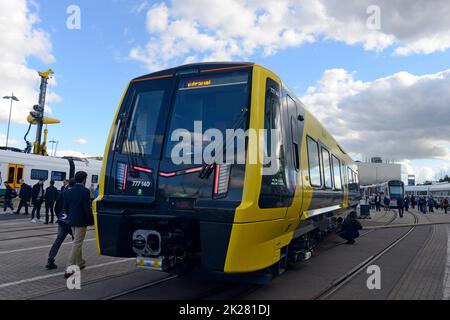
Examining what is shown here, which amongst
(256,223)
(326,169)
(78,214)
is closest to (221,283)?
(256,223)

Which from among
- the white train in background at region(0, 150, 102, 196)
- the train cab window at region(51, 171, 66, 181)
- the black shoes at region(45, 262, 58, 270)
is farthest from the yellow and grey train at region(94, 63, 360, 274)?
the train cab window at region(51, 171, 66, 181)

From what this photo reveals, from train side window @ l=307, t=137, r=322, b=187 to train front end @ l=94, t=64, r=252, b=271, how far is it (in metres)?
2.57

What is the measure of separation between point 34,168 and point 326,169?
20320mm

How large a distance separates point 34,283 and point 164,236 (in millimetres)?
2835

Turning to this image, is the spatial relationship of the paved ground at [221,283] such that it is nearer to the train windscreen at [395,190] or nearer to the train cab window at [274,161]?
the train cab window at [274,161]

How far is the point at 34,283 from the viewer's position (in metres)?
6.03

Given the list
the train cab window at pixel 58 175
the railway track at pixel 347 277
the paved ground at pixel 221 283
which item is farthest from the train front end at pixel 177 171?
the train cab window at pixel 58 175

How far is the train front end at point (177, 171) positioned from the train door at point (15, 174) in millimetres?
19518

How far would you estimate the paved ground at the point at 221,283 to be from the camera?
5.59 m

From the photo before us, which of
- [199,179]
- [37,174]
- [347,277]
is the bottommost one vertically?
[347,277]

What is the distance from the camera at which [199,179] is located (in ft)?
15.0

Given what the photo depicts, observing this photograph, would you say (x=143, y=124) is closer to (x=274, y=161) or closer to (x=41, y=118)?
(x=274, y=161)
